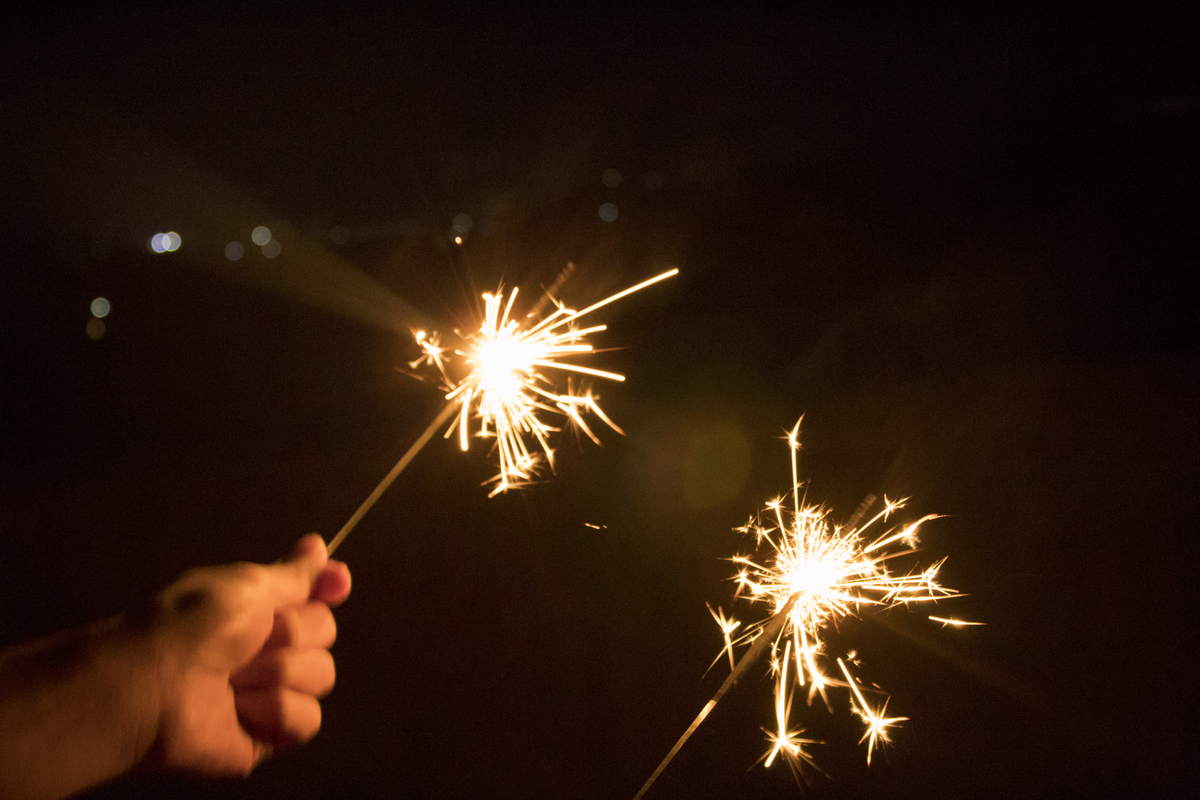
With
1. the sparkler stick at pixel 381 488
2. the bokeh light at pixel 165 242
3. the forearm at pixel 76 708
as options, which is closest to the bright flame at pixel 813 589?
the sparkler stick at pixel 381 488

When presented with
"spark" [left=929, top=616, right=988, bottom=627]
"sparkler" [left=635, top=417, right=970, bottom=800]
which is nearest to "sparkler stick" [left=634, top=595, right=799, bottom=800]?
"sparkler" [left=635, top=417, right=970, bottom=800]

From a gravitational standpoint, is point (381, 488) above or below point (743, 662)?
below

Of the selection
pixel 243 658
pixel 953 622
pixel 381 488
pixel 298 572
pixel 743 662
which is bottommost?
pixel 243 658

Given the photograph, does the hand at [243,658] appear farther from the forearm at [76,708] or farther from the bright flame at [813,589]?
the bright flame at [813,589]

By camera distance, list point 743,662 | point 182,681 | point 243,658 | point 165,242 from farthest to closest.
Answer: point 165,242, point 743,662, point 243,658, point 182,681

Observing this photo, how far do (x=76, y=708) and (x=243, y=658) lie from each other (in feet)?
0.83

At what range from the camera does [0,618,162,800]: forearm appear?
0.86 metres

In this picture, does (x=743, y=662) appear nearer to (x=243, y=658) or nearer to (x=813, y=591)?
(x=813, y=591)

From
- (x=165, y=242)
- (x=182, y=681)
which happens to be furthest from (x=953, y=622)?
(x=165, y=242)

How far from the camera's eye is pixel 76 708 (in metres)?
0.90

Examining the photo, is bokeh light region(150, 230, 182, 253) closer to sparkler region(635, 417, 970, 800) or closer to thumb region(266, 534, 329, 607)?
thumb region(266, 534, 329, 607)

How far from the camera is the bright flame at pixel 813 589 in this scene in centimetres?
152

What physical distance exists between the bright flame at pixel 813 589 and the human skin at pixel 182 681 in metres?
1.08

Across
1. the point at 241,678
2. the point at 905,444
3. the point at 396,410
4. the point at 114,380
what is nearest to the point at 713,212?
the point at 905,444
